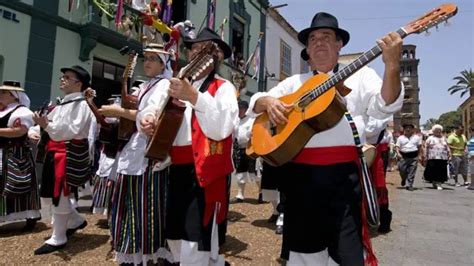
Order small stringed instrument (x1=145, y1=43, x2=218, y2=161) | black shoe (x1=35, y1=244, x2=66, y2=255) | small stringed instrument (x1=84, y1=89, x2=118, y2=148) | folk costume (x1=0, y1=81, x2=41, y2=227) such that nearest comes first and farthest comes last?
small stringed instrument (x1=145, y1=43, x2=218, y2=161) → small stringed instrument (x1=84, y1=89, x2=118, y2=148) → black shoe (x1=35, y1=244, x2=66, y2=255) → folk costume (x1=0, y1=81, x2=41, y2=227)

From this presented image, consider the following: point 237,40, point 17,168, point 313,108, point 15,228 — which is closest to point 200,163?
point 313,108

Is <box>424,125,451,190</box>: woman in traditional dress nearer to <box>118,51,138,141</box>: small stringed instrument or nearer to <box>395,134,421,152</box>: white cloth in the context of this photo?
<box>395,134,421,152</box>: white cloth

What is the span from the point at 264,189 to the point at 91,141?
7.96 feet

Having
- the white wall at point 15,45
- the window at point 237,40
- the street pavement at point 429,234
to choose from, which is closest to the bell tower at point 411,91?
the window at point 237,40

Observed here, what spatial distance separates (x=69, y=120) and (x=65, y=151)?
38cm

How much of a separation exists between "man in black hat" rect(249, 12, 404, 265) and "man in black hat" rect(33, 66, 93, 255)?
8.74ft

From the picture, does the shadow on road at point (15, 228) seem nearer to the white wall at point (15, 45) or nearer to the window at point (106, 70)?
the white wall at point (15, 45)

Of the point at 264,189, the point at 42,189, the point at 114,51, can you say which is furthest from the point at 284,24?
the point at 42,189

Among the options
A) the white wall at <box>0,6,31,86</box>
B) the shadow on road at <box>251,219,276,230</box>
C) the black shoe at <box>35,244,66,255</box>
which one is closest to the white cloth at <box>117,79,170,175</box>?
the black shoe at <box>35,244,66,255</box>

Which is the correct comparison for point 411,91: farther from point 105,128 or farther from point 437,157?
point 105,128

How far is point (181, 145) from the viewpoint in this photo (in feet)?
8.38

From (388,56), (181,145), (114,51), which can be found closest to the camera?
(388,56)

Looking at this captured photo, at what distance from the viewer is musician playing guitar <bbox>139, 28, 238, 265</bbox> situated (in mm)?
2262

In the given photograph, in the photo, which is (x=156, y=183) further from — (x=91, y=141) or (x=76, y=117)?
(x=91, y=141)
